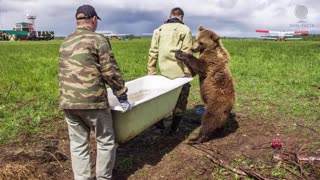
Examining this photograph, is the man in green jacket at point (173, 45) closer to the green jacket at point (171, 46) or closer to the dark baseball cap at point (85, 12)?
the green jacket at point (171, 46)

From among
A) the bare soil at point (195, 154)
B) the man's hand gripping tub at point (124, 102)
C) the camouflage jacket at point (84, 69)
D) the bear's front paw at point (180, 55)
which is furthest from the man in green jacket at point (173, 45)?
the camouflage jacket at point (84, 69)

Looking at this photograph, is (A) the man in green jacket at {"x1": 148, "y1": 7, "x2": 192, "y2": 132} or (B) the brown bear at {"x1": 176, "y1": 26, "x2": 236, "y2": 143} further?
(A) the man in green jacket at {"x1": 148, "y1": 7, "x2": 192, "y2": 132}

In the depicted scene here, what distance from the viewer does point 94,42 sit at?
3645 mm

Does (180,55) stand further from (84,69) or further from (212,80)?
(84,69)

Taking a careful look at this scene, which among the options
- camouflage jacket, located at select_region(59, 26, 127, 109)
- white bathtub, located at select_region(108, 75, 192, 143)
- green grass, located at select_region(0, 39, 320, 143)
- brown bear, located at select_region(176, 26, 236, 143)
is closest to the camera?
camouflage jacket, located at select_region(59, 26, 127, 109)

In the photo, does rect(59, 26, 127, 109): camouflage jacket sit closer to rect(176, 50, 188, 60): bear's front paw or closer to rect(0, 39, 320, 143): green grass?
rect(176, 50, 188, 60): bear's front paw

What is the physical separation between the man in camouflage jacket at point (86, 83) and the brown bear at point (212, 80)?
1732mm

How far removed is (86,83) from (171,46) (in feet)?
7.18

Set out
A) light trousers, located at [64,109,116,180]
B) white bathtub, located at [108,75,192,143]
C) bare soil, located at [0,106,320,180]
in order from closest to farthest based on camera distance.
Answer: light trousers, located at [64,109,116,180]
white bathtub, located at [108,75,192,143]
bare soil, located at [0,106,320,180]

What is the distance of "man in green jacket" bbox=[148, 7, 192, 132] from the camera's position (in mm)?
5586

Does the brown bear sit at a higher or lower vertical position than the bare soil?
higher

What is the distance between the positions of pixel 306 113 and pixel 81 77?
15.4ft

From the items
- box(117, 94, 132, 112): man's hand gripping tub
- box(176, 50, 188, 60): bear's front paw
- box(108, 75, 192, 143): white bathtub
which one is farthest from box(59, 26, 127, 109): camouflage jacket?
box(176, 50, 188, 60): bear's front paw

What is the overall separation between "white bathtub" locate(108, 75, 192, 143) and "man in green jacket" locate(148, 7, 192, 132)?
176 mm
